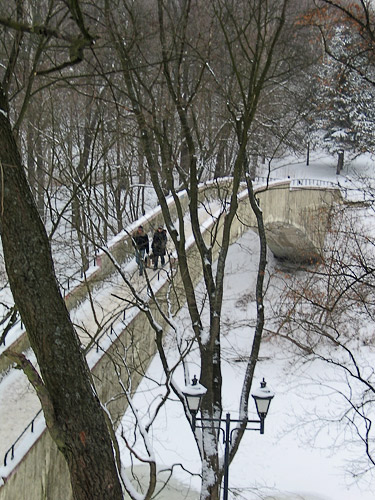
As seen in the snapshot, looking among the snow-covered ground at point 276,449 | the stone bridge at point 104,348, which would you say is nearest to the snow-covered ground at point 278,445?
the snow-covered ground at point 276,449

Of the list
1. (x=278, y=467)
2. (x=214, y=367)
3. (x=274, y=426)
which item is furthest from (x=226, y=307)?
(x=214, y=367)

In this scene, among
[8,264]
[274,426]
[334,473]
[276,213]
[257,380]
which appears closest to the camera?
[8,264]

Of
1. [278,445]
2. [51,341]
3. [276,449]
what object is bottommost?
[51,341]

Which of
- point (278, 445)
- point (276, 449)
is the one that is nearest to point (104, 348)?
point (276, 449)

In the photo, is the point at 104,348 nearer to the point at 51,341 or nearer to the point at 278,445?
the point at 51,341

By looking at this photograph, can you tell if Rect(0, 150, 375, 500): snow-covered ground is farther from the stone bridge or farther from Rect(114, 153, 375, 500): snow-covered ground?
the stone bridge

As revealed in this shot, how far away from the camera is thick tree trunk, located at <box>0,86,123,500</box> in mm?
3217

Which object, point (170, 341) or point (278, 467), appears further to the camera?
point (170, 341)

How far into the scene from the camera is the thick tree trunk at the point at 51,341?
10.6 ft

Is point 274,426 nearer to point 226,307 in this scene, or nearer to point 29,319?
point 226,307

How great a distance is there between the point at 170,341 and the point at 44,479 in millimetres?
9130

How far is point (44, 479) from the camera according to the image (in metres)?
7.84

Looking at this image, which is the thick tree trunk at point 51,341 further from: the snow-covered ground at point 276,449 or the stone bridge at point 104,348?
the snow-covered ground at point 276,449

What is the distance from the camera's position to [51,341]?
131 inches
